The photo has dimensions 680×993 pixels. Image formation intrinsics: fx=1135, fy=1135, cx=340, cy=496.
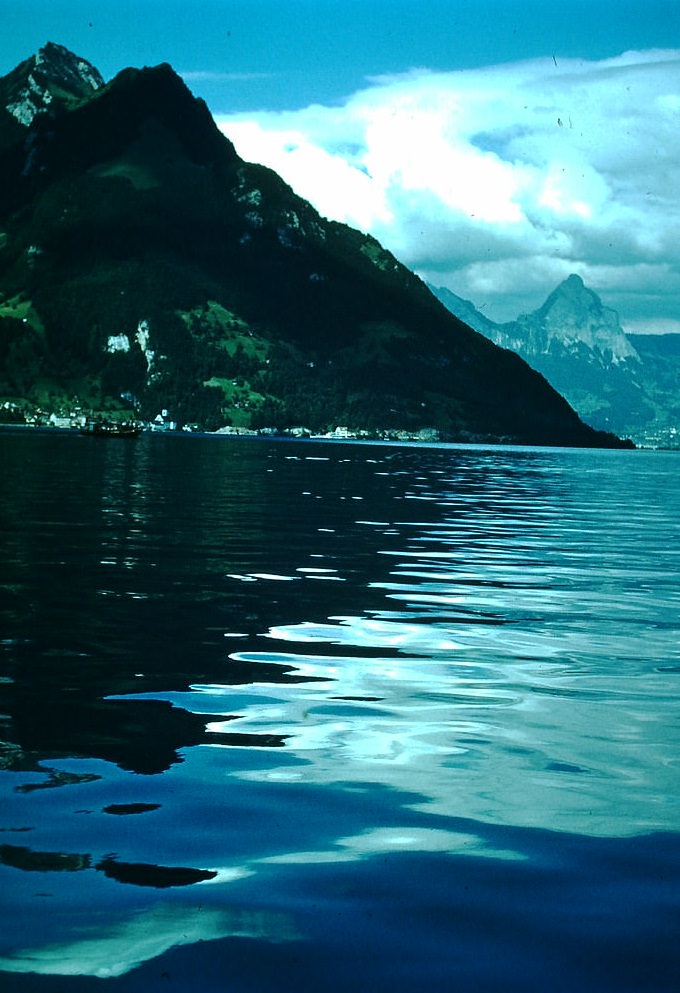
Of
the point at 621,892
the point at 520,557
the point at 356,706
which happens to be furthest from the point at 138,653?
the point at 520,557

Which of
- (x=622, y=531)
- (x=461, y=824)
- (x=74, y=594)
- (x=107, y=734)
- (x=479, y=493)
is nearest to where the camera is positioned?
(x=461, y=824)

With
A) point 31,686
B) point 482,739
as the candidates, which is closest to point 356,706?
point 482,739

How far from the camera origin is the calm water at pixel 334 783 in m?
9.17

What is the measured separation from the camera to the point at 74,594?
29.8 metres

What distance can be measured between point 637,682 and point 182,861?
11.9m

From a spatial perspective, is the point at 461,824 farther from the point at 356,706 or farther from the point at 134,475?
the point at 134,475

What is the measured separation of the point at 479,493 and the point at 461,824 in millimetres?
84540

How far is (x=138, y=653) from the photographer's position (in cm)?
2228

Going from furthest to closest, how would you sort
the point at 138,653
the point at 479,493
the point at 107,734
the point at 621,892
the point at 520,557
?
1. the point at 479,493
2. the point at 520,557
3. the point at 138,653
4. the point at 107,734
5. the point at 621,892

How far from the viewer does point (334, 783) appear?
13.8m

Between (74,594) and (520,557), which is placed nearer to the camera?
(74,594)

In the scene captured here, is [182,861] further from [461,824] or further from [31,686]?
[31,686]

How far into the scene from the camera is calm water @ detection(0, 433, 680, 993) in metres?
9.17

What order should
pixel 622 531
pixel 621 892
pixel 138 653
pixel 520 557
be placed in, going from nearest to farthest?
pixel 621 892 → pixel 138 653 → pixel 520 557 → pixel 622 531
